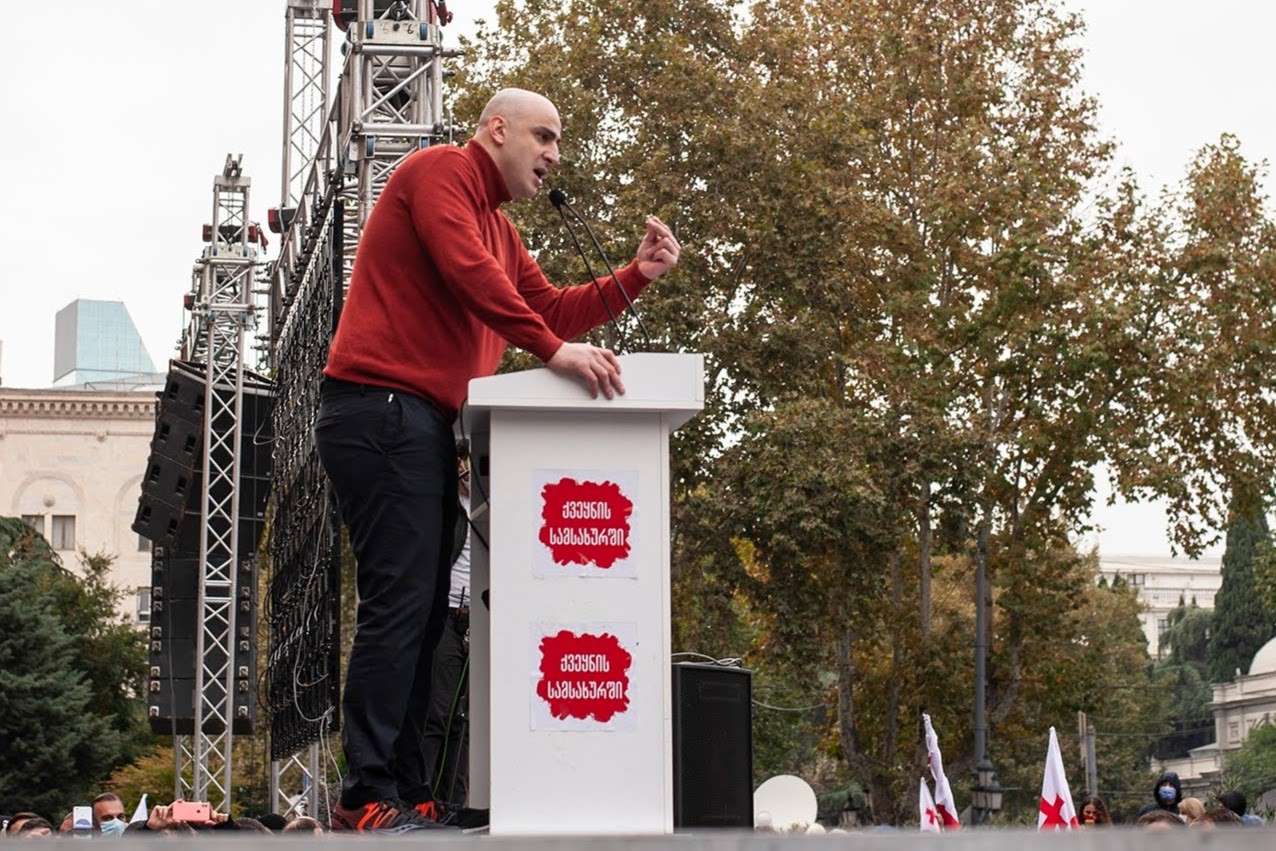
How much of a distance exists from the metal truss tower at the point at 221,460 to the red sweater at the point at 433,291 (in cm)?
1776

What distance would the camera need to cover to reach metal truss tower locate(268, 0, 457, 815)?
16.8 meters

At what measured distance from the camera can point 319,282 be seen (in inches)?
748

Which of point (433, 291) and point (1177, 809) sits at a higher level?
point (433, 291)

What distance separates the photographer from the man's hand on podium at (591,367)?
164 inches

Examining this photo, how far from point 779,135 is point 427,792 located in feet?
86.6

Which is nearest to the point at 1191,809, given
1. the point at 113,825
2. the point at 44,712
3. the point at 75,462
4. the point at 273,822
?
the point at 273,822

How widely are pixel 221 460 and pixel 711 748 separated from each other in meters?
19.0

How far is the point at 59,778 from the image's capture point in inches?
A: 1465

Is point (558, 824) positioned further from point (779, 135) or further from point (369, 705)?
point (779, 135)

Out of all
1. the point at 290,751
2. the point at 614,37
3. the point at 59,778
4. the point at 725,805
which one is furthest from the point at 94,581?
the point at 725,805

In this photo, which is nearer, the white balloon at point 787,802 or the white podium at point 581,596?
the white podium at point 581,596

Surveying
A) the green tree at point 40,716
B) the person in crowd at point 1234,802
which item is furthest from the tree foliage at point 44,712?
the person in crowd at point 1234,802

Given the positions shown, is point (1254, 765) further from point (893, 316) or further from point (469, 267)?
point (469, 267)

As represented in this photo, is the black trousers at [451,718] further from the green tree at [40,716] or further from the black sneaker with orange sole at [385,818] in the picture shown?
the green tree at [40,716]
